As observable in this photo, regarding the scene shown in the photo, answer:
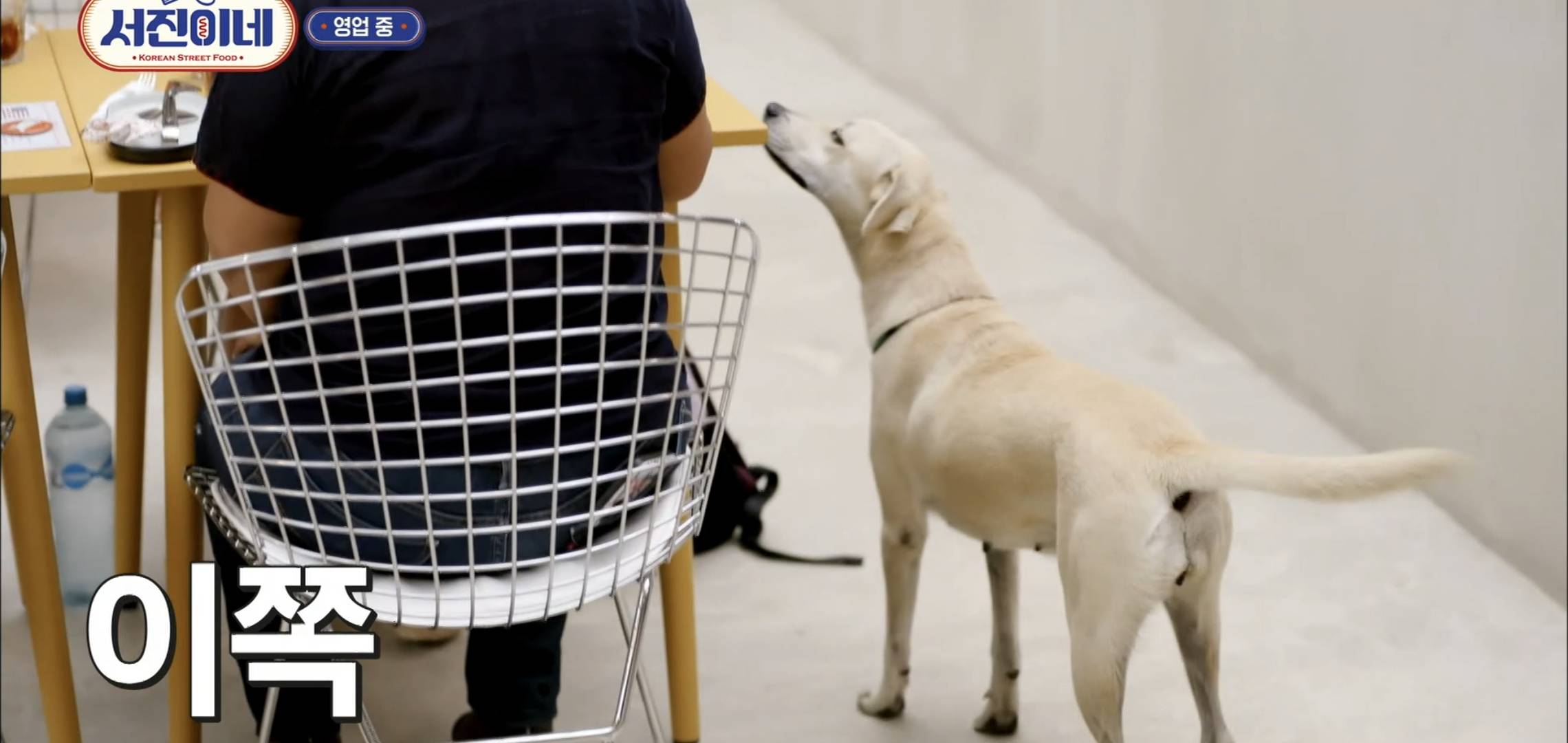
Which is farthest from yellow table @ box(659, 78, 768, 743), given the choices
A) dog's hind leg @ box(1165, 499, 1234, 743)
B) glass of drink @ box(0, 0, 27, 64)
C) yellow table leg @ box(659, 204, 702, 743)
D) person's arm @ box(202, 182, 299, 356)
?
glass of drink @ box(0, 0, 27, 64)

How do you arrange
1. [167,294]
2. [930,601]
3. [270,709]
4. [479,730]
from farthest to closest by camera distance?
1. [930,601]
2. [479,730]
3. [167,294]
4. [270,709]

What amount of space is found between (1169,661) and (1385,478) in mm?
668

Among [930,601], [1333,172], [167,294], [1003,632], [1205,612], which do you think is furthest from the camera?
[1333,172]

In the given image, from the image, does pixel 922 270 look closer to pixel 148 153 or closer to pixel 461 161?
pixel 461 161

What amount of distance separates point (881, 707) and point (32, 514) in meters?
0.92

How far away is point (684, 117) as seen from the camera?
1.38m

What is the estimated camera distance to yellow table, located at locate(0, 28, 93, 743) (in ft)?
4.18

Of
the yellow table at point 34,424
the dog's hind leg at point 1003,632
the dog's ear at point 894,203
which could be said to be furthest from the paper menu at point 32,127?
the dog's hind leg at point 1003,632

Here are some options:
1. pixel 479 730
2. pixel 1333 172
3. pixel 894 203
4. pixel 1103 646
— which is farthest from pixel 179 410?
pixel 1333 172

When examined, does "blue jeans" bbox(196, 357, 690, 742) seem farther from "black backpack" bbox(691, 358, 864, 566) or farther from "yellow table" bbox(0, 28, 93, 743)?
"black backpack" bbox(691, 358, 864, 566)

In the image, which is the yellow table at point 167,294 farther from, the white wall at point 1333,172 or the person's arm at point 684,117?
the white wall at point 1333,172

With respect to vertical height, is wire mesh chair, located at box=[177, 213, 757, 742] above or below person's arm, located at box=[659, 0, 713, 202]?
below

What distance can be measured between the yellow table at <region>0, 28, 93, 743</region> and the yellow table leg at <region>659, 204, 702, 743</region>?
0.57m

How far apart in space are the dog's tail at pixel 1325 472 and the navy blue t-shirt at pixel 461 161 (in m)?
0.52
